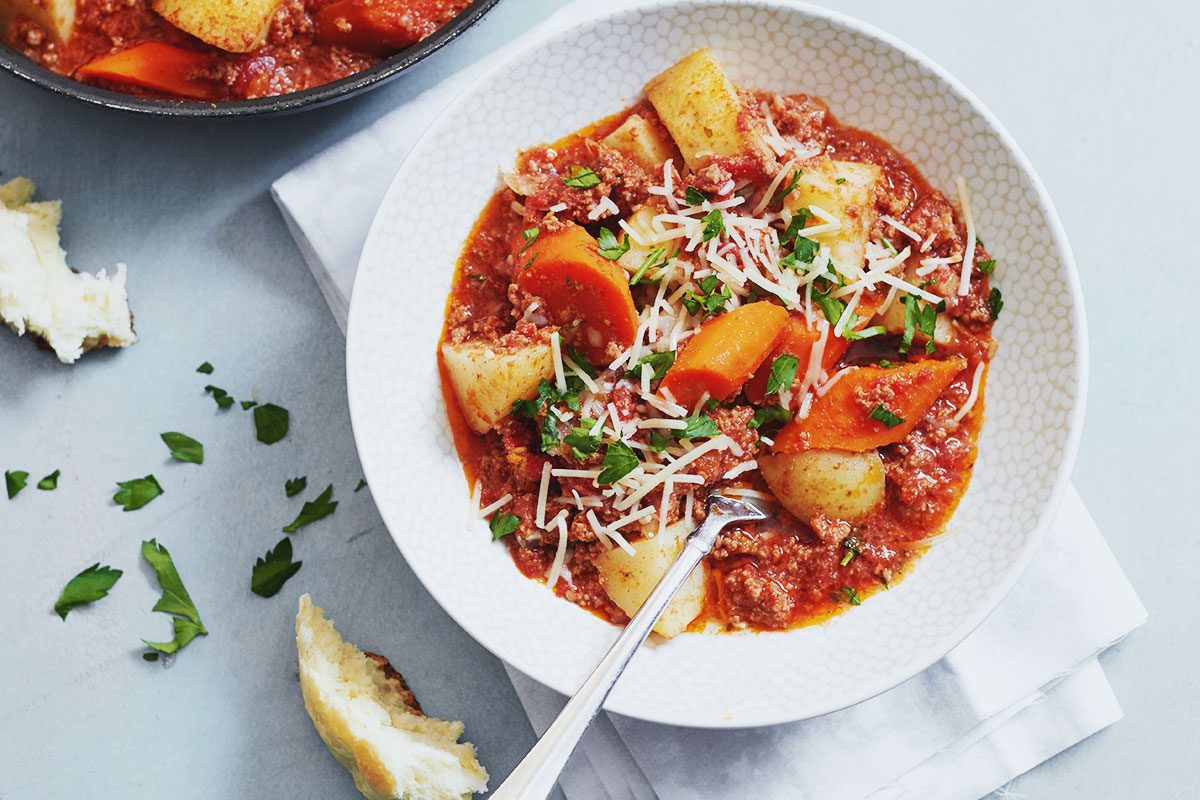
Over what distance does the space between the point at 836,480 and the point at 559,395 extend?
819mm

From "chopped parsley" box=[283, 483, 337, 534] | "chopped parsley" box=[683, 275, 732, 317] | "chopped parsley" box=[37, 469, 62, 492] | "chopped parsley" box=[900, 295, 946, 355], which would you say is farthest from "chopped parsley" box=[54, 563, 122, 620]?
"chopped parsley" box=[900, 295, 946, 355]

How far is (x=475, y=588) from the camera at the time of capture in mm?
2971

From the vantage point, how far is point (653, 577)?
9.50ft

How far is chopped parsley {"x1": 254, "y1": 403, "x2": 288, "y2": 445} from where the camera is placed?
3.43 meters

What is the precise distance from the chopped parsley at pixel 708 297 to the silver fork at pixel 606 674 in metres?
0.54

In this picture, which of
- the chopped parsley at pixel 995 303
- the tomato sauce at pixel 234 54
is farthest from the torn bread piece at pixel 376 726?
the chopped parsley at pixel 995 303

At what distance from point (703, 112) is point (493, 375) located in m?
0.98

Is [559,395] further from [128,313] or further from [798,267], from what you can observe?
[128,313]

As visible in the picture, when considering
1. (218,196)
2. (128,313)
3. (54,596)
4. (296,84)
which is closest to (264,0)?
(296,84)

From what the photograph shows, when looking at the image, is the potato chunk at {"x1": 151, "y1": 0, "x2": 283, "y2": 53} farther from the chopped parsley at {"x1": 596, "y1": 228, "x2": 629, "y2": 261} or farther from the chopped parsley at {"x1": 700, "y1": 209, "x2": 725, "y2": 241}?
the chopped parsley at {"x1": 700, "y1": 209, "x2": 725, "y2": 241}

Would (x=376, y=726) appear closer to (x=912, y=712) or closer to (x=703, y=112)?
(x=912, y=712)

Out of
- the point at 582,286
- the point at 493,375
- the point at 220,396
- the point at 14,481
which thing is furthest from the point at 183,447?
the point at 582,286

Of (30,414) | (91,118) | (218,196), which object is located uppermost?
(91,118)

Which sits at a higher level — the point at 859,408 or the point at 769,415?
the point at 769,415
